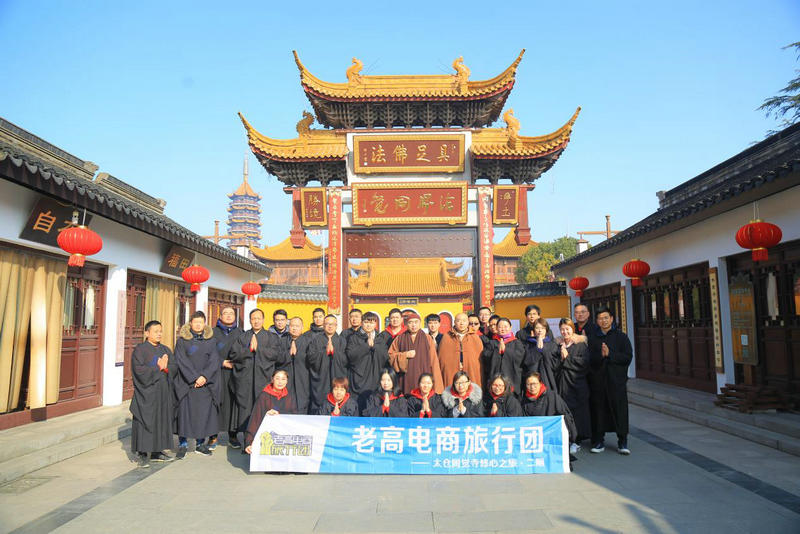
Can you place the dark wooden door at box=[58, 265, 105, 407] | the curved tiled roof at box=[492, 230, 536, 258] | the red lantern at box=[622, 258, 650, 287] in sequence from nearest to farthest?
the dark wooden door at box=[58, 265, 105, 407] → the red lantern at box=[622, 258, 650, 287] → the curved tiled roof at box=[492, 230, 536, 258]

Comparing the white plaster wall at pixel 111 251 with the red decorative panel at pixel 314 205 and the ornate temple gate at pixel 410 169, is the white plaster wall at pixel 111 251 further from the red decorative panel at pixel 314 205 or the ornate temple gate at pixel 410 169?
the ornate temple gate at pixel 410 169

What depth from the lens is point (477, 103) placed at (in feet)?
41.0

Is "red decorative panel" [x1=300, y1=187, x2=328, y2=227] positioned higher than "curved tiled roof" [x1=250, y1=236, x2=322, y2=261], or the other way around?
"curved tiled roof" [x1=250, y1=236, x2=322, y2=261]

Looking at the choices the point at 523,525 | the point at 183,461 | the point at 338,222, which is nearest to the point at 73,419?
the point at 183,461

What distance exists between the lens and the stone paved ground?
141 inches

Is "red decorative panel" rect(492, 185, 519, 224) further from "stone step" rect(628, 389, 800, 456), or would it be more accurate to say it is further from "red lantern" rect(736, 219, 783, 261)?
"red lantern" rect(736, 219, 783, 261)

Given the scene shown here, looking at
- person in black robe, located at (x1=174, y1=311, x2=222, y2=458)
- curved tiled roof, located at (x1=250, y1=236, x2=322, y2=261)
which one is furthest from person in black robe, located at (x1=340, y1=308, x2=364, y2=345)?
curved tiled roof, located at (x1=250, y1=236, x2=322, y2=261)

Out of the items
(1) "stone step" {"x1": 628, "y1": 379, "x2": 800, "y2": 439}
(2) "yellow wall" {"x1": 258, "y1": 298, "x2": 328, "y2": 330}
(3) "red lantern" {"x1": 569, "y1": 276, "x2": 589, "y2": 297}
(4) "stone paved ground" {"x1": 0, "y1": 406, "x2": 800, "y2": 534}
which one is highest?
(3) "red lantern" {"x1": 569, "y1": 276, "x2": 589, "y2": 297}

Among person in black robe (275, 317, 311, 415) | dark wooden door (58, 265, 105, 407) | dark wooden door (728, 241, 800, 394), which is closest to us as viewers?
person in black robe (275, 317, 311, 415)

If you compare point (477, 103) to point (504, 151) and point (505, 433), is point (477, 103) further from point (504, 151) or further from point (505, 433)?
point (505, 433)

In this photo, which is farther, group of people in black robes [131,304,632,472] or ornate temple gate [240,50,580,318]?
ornate temple gate [240,50,580,318]

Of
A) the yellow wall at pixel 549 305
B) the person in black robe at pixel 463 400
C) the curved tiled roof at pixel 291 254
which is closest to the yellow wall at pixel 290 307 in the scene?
the yellow wall at pixel 549 305

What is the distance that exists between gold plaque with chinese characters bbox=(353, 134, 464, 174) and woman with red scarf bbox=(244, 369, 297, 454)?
7.65m

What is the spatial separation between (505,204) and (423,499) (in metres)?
9.02
